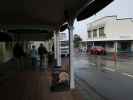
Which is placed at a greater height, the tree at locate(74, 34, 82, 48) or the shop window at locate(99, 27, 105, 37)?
the shop window at locate(99, 27, 105, 37)

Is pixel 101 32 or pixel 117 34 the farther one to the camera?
pixel 101 32

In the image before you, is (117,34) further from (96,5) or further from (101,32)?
(96,5)

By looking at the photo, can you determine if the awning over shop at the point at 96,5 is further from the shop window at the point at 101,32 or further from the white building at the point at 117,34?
the shop window at the point at 101,32

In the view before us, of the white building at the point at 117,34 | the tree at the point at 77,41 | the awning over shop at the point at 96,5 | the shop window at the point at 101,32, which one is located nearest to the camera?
the awning over shop at the point at 96,5

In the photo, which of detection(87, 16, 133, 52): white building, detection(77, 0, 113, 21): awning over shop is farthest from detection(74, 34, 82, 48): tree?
detection(77, 0, 113, 21): awning over shop

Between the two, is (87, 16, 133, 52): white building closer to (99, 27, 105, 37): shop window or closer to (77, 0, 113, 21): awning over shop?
(99, 27, 105, 37): shop window

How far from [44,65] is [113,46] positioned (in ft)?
140

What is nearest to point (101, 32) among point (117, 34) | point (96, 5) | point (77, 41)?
point (117, 34)

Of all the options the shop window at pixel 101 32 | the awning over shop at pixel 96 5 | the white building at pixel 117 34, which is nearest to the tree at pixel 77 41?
the shop window at pixel 101 32

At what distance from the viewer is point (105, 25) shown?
2544 inches

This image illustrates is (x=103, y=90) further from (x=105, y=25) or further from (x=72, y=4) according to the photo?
(x=105, y=25)

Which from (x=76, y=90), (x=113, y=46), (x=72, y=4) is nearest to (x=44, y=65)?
(x=76, y=90)

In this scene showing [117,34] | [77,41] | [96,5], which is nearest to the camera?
[96,5]

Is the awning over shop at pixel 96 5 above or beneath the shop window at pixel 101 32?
beneath
